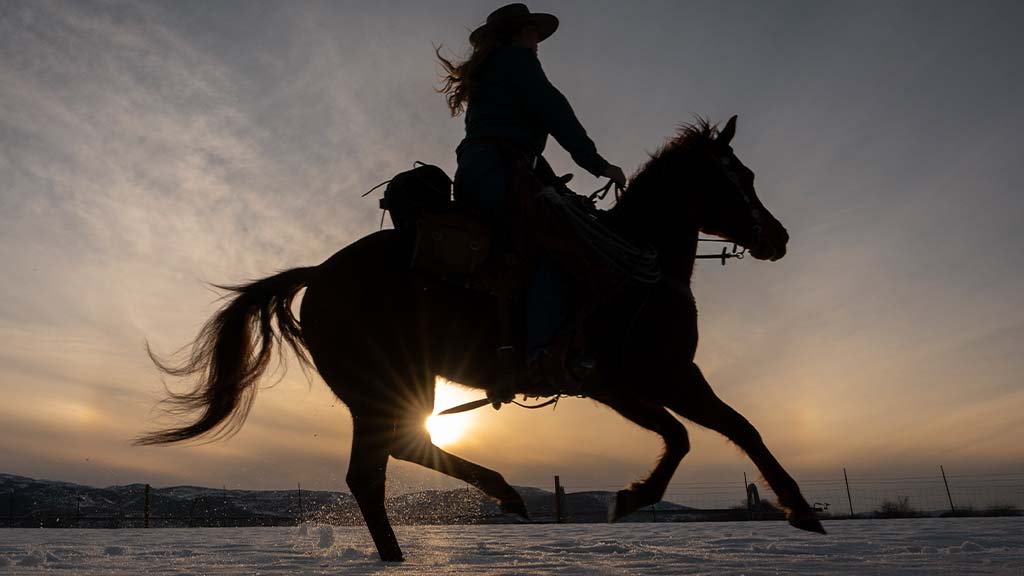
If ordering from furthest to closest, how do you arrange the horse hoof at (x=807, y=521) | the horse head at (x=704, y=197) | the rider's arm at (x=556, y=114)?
the horse head at (x=704, y=197)
the rider's arm at (x=556, y=114)
the horse hoof at (x=807, y=521)

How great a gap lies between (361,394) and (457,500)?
2704 centimetres

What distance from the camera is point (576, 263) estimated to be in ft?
14.5

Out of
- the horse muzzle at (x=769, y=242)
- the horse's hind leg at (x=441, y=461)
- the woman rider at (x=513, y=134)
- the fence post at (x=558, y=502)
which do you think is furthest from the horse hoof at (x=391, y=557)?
the fence post at (x=558, y=502)

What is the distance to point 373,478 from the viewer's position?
444cm

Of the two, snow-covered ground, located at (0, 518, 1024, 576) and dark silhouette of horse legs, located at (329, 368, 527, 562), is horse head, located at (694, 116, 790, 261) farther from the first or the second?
dark silhouette of horse legs, located at (329, 368, 527, 562)

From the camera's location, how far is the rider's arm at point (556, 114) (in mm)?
4617

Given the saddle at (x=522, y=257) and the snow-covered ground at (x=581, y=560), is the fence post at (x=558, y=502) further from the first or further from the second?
the saddle at (x=522, y=257)

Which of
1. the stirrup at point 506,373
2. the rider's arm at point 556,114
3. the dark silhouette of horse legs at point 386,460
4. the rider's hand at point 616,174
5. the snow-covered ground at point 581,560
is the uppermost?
the rider's arm at point 556,114

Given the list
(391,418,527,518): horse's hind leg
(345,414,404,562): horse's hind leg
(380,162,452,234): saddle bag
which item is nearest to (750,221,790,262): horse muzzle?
(380,162,452,234): saddle bag

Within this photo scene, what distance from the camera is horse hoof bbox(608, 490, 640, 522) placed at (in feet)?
14.5

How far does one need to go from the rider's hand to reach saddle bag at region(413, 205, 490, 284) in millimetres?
892

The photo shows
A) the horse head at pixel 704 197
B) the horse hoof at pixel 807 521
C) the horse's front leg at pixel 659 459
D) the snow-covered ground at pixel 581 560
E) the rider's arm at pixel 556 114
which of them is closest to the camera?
the snow-covered ground at pixel 581 560

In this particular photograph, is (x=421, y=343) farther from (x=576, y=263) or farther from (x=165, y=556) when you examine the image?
(x=165, y=556)

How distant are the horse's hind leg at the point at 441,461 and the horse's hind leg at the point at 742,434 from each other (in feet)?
3.83
